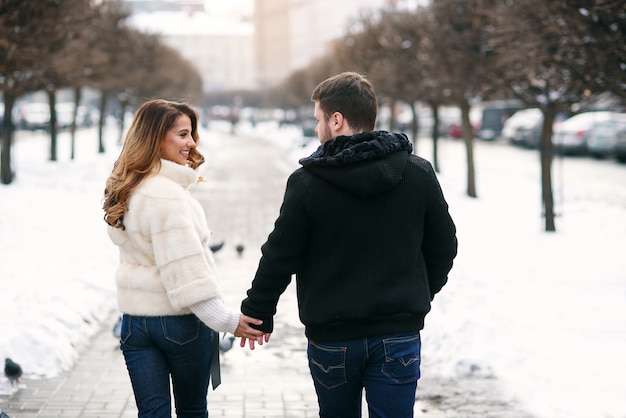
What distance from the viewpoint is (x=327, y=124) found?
319 centimetres

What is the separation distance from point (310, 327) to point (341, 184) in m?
0.54

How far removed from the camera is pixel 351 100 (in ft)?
10.3

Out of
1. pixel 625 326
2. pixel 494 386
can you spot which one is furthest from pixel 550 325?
pixel 494 386

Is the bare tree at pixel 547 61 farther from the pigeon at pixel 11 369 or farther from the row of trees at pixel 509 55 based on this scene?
the pigeon at pixel 11 369

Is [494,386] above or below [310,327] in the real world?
below

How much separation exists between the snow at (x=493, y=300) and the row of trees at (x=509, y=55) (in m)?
1.74

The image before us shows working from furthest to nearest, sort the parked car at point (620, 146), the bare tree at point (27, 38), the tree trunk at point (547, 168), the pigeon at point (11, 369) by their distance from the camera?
the parked car at point (620, 146) → the tree trunk at point (547, 168) → the bare tree at point (27, 38) → the pigeon at point (11, 369)

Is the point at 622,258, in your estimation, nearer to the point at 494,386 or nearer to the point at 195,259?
the point at 494,386

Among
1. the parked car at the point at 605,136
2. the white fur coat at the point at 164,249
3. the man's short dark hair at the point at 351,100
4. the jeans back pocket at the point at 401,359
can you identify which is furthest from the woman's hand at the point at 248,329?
the parked car at the point at 605,136

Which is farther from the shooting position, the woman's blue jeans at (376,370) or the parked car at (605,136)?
the parked car at (605,136)

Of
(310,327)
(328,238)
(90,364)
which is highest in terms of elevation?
(328,238)

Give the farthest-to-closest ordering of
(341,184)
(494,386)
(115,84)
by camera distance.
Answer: (115,84), (494,386), (341,184)

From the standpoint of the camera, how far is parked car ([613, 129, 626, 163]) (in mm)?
25422

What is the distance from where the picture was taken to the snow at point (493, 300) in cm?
586
